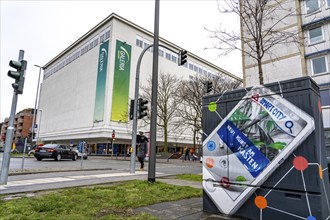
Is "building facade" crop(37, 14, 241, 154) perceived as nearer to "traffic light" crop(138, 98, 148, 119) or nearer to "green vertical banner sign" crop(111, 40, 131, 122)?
"green vertical banner sign" crop(111, 40, 131, 122)

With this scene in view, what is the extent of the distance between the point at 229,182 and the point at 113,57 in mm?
46608

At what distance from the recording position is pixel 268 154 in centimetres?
436

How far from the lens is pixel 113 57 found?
48625 millimetres

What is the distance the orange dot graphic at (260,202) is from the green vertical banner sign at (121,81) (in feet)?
143

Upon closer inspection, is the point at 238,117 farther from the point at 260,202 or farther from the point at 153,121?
the point at 153,121

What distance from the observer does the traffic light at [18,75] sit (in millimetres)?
Result: 7948

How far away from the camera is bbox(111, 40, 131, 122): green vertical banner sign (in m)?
47.8

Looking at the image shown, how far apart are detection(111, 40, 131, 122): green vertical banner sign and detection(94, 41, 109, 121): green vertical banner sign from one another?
6.75 feet

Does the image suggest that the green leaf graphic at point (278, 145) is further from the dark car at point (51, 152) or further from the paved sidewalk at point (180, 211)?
the dark car at point (51, 152)

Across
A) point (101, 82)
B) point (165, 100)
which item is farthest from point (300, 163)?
point (101, 82)

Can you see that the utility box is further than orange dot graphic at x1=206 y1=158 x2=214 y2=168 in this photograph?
No

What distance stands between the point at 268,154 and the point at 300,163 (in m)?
0.51

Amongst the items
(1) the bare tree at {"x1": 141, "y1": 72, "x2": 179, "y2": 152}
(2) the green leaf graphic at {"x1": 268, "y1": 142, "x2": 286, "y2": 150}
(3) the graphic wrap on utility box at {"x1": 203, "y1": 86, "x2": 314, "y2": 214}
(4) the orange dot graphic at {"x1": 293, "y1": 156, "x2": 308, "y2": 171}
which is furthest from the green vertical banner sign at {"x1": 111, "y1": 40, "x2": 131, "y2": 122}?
(4) the orange dot graphic at {"x1": 293, "y1": 156, "x2": 308, "y2": 171}

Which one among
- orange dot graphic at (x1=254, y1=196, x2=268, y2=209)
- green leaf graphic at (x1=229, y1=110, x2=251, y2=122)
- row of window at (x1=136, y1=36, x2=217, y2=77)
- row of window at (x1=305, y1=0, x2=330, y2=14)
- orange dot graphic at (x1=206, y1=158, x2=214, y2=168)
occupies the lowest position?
orange dot graphic at (x1=254, y1=196, x2=268, y2=209)
